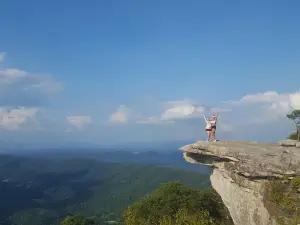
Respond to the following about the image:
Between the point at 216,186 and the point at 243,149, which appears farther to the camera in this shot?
the point at 216,186

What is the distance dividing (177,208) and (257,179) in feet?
70.8

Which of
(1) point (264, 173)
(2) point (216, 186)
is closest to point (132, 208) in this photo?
(2) point (216, 186)

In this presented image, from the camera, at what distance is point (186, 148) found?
28.7 metres

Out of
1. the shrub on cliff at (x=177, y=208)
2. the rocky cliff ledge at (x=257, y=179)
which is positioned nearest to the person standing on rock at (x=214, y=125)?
the rocky cliff ledge at (x=257, y=179)

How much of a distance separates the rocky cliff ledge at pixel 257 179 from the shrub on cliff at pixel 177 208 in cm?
1269

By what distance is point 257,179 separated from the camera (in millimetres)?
23094

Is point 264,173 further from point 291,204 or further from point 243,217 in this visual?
point 243,217

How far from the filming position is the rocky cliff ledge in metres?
22.0

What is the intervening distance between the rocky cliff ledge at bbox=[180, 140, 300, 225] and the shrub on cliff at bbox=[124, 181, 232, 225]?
41.6ft

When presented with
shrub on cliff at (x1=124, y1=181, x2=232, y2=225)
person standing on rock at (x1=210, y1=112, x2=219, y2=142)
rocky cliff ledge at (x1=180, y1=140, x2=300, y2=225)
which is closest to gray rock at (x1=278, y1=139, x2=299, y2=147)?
rocky cliff ledge at (x1=180, y1=140, x2=300, y2=225)

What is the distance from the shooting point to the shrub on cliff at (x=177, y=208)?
38.6 m

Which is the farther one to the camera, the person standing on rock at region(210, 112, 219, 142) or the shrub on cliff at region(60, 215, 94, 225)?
the shrub on cliff at region(60, 215, 94, 225)

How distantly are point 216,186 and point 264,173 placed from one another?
720 centimetres

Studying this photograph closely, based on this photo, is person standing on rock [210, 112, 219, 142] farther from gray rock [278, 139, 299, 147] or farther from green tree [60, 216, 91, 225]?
green tree [60, 216, 91, 225]
